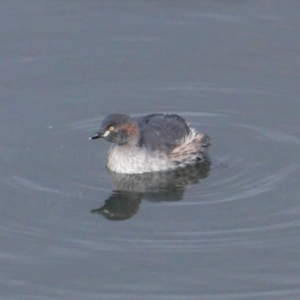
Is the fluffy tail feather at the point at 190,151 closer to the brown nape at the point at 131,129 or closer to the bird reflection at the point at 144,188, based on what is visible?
the bird reflection at the point at 144,188

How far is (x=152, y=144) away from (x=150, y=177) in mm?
387

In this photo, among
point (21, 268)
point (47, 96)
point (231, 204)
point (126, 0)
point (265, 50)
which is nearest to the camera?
point (21, 268)

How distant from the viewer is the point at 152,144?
543 inches

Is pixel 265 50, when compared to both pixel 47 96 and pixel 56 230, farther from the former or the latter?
pixel 56 230

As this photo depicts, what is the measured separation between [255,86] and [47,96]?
8.71 feet

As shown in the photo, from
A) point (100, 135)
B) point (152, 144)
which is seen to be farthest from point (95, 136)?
point (152, 144)

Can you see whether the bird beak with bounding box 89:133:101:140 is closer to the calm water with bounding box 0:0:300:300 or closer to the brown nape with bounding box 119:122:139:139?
the brown nape with bounding box 119:122:139:139

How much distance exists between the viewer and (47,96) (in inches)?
595

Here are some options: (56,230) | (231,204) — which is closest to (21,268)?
(56,230)

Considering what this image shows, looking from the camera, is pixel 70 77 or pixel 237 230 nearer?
pixel 237 230

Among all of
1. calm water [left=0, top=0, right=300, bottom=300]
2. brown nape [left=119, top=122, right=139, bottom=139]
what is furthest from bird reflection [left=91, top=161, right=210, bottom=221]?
brown nape [left=119, top=122, right=139, bottom=139]

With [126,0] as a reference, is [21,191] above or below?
below

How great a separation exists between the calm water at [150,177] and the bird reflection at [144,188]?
0.08 feet

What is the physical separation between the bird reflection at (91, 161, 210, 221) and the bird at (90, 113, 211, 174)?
0.28 ft
